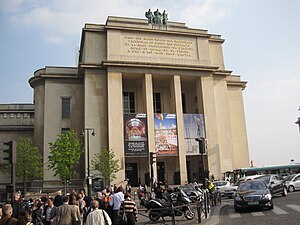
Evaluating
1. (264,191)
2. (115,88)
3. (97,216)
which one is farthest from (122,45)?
(97,216)

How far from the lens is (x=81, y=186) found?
1384 inches

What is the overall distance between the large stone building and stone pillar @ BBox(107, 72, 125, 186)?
109 mm

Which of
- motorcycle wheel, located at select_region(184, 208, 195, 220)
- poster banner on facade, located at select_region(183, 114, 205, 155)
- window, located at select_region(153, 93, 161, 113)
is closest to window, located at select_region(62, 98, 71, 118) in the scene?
window, located at select_region(153, 93, 161, 113)

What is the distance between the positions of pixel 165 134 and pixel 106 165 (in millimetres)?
8298

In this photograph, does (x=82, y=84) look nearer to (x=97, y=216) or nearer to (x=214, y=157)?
(x=214, y=157)

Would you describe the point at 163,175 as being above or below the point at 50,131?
below

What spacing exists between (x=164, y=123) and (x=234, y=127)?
12291 millimetres

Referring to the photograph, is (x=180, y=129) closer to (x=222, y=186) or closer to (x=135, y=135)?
(x=135, y=135)

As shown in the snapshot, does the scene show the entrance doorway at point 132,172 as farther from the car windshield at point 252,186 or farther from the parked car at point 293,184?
the car windshield at point 252,186

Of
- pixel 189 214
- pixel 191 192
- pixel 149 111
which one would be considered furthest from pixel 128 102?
pixel 189 214

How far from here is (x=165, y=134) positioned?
36.5 metres

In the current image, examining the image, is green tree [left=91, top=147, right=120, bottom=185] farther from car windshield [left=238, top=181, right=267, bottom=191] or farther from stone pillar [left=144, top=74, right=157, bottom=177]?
car windshield [left=238, top=181, right=267, bottom=191]

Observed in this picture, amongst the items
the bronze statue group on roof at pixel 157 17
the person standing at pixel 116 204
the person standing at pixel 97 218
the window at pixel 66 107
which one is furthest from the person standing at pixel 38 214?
the bronze statue group on roof at pixel 157 17

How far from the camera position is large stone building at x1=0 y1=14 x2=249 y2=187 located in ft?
118
